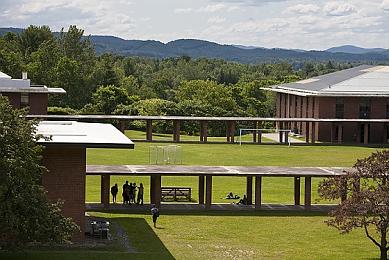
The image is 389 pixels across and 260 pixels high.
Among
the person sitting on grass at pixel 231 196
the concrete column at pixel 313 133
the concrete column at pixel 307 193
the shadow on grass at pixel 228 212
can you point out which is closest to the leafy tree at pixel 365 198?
the shadow on grass at pixel 228 212

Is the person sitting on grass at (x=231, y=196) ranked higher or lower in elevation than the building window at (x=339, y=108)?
lower

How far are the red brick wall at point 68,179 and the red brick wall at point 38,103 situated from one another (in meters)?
37.6

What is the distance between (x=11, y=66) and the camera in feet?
308

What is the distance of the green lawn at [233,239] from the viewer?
29250 millimetres

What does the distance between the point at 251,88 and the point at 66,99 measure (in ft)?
84.6

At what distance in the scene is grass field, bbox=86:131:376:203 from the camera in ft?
148

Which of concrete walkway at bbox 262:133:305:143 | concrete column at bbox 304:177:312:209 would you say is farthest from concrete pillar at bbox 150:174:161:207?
concrete walkway at bbox 262:133:305:143

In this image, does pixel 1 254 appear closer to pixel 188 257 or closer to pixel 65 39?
pixel 188 257

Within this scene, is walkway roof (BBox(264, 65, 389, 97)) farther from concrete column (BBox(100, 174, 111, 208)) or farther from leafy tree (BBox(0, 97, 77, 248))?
leafy tree (BBox(0, 97, 77, 248))

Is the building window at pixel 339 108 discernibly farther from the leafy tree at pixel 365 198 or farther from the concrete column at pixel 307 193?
the leafy tree at pixel 365 198

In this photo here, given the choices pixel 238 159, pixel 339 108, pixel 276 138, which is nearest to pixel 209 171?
pixel 238 159

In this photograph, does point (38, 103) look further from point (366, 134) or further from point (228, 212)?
point (228, 212)

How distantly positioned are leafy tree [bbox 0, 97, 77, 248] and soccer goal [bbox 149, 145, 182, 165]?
26.6 metres

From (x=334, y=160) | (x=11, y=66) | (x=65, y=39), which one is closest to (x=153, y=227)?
(x=334, y=160)
